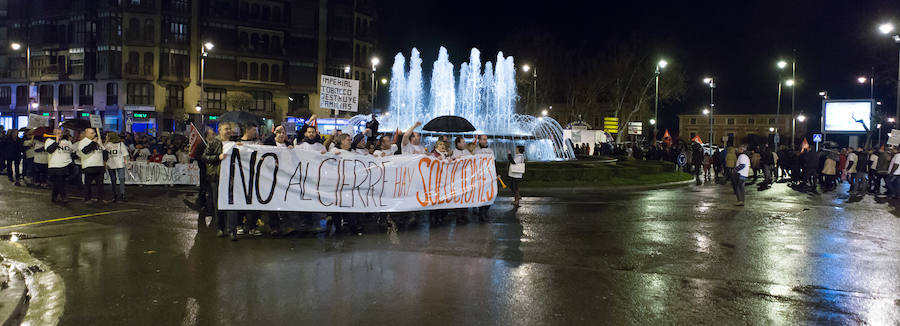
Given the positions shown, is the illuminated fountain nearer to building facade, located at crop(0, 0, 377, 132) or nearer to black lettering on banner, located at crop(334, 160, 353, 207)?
building facade, located at crop(0, 0, 377, 132)

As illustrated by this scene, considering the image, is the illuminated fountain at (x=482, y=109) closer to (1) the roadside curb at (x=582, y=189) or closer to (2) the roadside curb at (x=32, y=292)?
(1) the roadside curb at (x=582, y=189)

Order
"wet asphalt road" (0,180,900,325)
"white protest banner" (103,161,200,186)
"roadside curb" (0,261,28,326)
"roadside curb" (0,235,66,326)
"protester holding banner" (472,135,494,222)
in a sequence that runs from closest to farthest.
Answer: "roadside curb" (0,261,28,326), "roadside curb" (0,235,66,326), "wet asphalt road" (0,180,900,325), "protester holding banner" (472,135,494,222), "white protest banner" (103,161,200,186)

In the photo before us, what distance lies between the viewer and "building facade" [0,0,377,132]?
5484cm

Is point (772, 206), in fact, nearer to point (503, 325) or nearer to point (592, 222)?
point (592, 222)

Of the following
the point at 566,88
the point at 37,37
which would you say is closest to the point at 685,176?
the point at 566,88

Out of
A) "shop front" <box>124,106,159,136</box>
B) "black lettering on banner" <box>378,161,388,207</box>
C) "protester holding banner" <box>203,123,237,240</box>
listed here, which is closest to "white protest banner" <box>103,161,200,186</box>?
"protester holding banner" <box>203,123,237,240</box>

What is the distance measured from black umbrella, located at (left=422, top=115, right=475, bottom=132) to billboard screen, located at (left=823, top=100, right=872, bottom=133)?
94.0ft

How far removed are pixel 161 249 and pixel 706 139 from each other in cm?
13612

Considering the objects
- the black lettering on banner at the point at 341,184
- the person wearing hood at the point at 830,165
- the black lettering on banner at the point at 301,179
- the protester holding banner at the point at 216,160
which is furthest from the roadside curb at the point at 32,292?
the person wearing hood at the point at 830,165

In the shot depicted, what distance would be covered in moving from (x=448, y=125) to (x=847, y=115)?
98.3ft

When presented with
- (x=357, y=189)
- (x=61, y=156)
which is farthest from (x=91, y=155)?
(x=357, y=189)

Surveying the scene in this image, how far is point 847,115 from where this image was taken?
38.6 metres

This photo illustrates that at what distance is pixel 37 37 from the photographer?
189 ft

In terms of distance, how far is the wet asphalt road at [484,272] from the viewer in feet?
19.2
